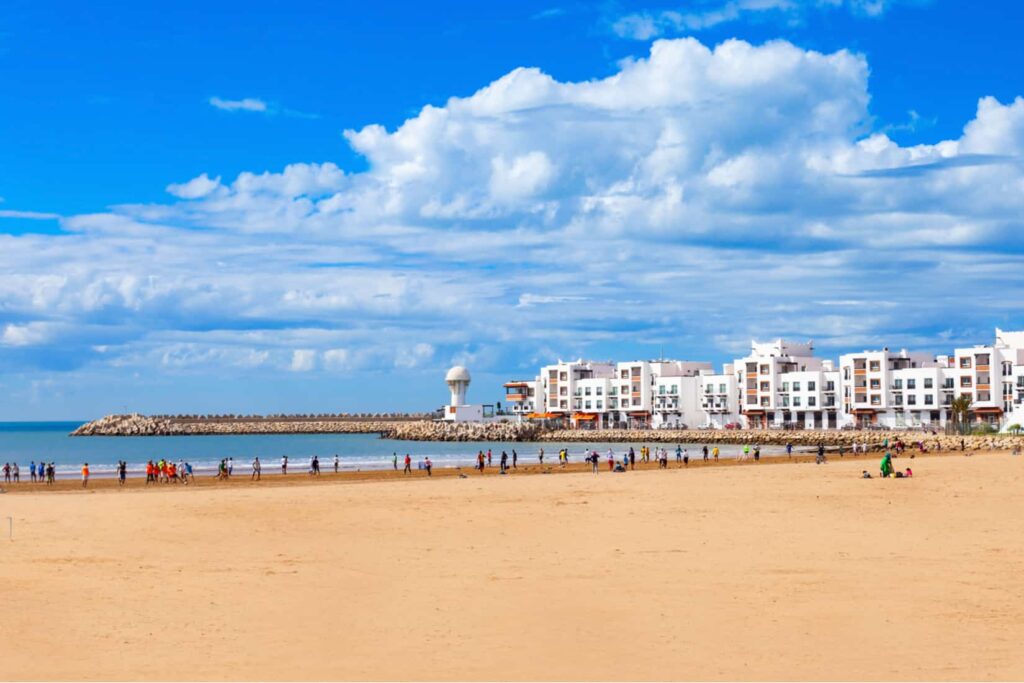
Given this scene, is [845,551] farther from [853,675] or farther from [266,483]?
[266,483]

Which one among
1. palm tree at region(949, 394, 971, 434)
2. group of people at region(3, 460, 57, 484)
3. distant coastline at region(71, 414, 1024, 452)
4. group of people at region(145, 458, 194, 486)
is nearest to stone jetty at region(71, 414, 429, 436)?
distant coastline at region(71, 414, 1024, 452)

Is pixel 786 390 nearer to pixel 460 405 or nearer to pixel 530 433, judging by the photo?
pixel 530 433

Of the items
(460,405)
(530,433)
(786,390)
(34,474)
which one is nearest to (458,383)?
(460,405)

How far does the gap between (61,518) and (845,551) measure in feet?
67.5

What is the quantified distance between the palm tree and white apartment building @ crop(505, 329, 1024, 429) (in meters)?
1.58

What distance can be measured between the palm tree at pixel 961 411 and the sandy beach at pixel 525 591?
7314 centimetres

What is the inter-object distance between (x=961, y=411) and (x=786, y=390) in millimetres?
30528

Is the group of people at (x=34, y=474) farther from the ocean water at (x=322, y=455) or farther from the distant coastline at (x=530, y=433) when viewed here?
the distant coastline at (x=530, y=433)

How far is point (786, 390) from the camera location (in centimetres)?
13262

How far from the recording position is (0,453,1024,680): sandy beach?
41.2 feet

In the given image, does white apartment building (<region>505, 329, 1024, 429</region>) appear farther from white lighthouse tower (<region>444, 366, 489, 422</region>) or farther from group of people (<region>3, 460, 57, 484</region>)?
group of people (<region>3, 460, 57, 484</region>)

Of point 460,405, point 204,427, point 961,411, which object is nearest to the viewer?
point 961,411

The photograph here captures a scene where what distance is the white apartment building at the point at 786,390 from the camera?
11300 cm

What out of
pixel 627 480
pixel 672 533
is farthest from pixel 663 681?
pixel 627 480
